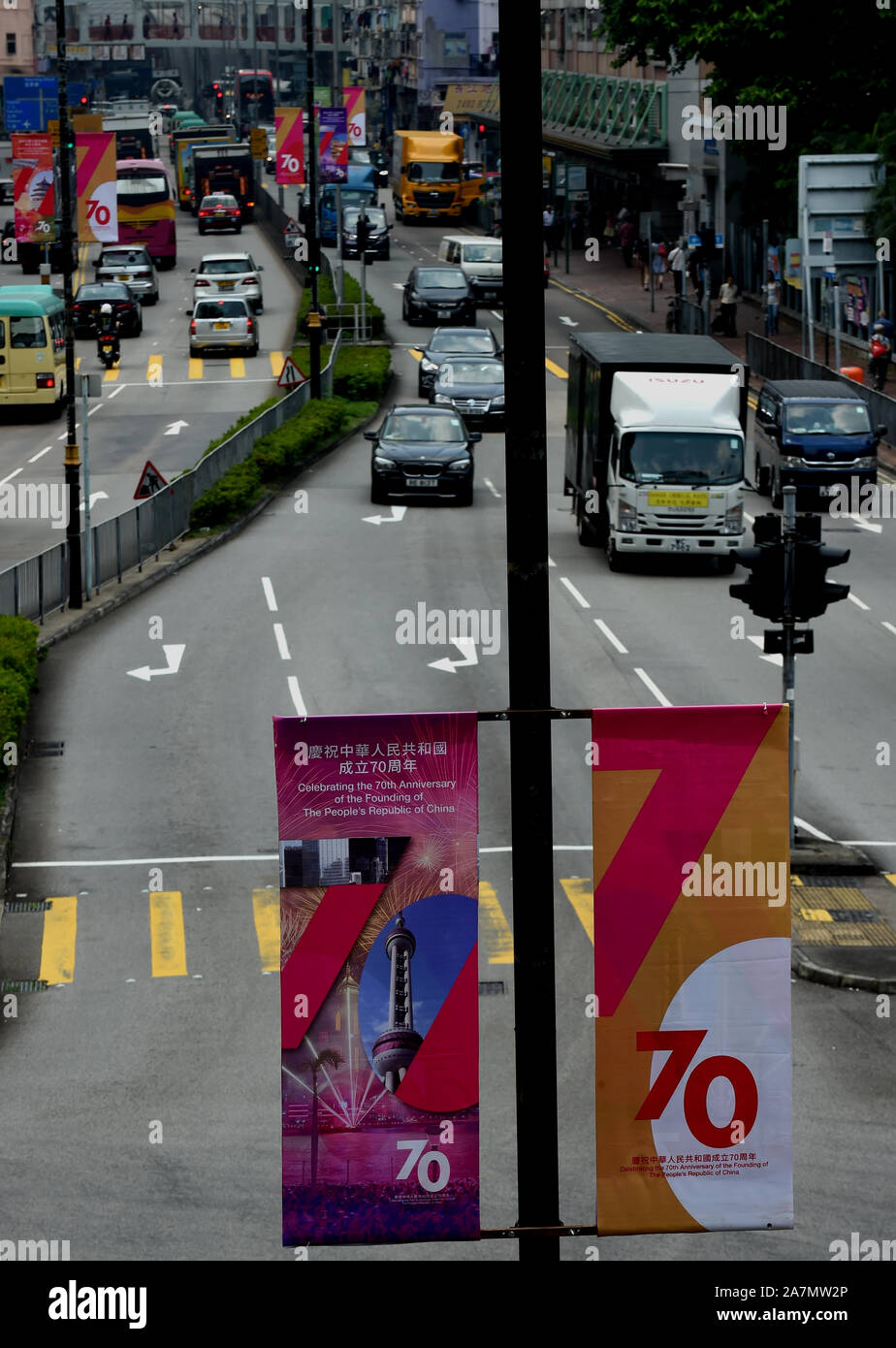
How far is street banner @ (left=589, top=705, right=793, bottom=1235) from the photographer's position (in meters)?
6.73

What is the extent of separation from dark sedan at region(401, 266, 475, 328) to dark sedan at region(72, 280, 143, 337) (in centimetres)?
829

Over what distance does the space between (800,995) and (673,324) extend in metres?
44.6

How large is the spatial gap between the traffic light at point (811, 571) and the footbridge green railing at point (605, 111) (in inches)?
2305

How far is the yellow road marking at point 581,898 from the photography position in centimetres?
1695

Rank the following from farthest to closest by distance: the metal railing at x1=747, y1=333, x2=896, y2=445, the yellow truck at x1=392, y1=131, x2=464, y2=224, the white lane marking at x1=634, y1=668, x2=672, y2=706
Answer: the yellow truck at x1=392, y1=131, x2=464, y2=224 < the metal railing at x1=747, y1=333, x2=896, y2=445 < the white lane marking at x1=634, y1=668, x2=672, y2=706

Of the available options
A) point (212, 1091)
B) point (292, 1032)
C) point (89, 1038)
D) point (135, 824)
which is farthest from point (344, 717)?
point (135, 824)

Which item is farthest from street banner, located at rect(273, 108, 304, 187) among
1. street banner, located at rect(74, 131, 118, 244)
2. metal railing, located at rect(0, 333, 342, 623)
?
metal railing, located at rect(0, 333, 342, 623)

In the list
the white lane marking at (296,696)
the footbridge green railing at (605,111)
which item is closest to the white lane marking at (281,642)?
the white lane marking at (296,696)

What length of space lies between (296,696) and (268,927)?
6.98 metres

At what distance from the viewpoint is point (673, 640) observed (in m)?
26.8

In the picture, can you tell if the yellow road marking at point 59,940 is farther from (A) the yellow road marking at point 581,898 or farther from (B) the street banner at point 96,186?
(B) the street banner at point 96,186

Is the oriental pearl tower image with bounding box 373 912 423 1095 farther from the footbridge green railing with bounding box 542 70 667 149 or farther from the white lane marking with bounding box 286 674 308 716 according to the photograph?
the footbridge green railing with bounding box 542 70 667 149

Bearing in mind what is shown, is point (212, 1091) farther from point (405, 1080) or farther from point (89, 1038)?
point (405, 1080)

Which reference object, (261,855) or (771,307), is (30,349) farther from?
(261,855)
